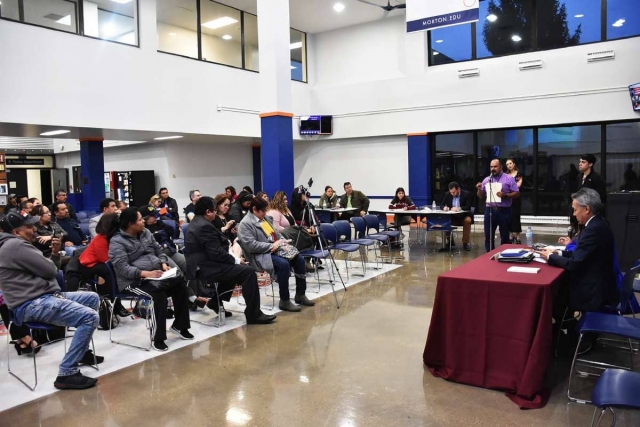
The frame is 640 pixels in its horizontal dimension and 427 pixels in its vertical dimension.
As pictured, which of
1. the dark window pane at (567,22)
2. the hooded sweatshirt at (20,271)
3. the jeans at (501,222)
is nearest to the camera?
the hooded sweatshirt at (20,271)

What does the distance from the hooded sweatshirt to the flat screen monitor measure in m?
11.0

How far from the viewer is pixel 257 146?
15469 mm

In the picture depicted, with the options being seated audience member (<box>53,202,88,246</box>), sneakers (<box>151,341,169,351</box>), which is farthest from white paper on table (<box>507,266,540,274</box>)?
seated audience member (<box>53,202,88,246</box>)

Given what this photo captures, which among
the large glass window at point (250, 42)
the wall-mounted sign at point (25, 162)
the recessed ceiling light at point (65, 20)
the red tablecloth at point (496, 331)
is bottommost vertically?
the red tablecloth at point (496, 331)

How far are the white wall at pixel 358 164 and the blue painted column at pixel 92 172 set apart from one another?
19.5ft

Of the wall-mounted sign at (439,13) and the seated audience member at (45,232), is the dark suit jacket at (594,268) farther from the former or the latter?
the seated audience member at (45,232)

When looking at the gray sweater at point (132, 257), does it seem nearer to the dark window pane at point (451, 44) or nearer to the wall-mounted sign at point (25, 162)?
the dark window pane at point (451, 44)

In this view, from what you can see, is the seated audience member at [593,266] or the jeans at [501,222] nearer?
the seated audience member at [593,266]

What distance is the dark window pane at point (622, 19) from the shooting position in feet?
34.8

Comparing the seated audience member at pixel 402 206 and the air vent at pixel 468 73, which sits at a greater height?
the air vent at pixel 468 73

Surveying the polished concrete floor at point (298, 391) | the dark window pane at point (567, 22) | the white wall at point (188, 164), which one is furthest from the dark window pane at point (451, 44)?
the polished concrete floor at point (298, 391)

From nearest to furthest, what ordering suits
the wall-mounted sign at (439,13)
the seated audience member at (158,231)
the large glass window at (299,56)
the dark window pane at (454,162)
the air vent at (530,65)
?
the seated audience member at (158,231) → the wall-mounted sign at (439,13) → the air vent at (530,65) → the dark window pane at (454,162) → the large glass window at (299,56)

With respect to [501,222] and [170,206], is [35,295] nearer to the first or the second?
[501,222]

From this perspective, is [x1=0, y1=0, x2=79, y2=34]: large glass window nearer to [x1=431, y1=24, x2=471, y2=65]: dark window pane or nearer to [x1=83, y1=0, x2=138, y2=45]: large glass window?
[x1=83, y1=0, x2=138, y2=45]: large glass window
